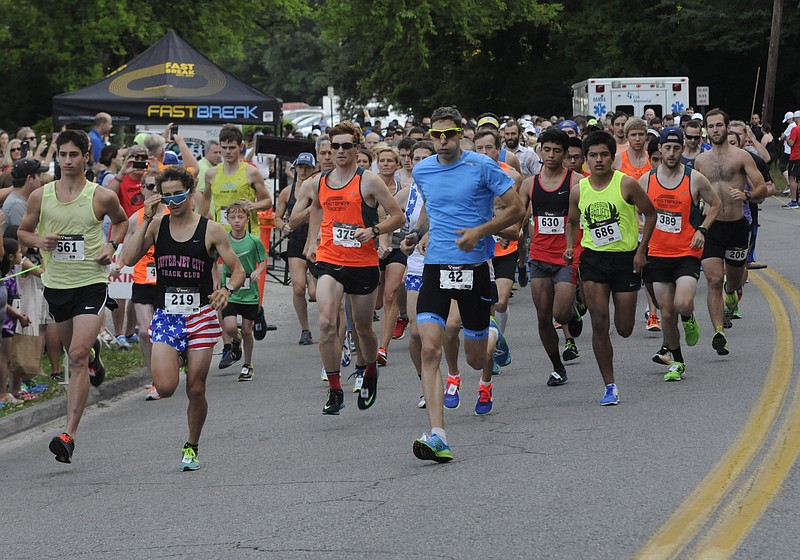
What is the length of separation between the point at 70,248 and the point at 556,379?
155 inches

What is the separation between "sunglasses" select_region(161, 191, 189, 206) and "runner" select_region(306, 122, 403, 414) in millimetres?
1726

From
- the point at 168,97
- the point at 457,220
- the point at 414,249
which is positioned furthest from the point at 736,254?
the point at 168,97

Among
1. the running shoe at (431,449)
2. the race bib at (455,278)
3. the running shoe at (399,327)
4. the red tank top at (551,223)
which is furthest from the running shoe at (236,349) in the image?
the running shoe at (431,449)

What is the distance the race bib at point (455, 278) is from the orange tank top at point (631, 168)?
5758mm

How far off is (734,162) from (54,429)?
6604 mm

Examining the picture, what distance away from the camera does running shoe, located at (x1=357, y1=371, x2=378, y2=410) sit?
1032 cm

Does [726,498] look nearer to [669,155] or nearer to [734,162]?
[669,155]

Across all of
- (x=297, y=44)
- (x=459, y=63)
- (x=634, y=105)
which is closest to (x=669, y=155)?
(x=634, y=105)

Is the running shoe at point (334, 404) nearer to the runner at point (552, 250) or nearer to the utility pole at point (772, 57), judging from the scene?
the runner at point (552, 250)

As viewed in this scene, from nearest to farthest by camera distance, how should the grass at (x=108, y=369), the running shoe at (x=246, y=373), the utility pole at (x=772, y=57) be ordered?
the grass at (x=108, y=369), the running shoe at (x=246, y=373), the utility pole at (x=772, y=57)

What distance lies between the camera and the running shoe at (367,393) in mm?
10320

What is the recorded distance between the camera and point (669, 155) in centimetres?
1154

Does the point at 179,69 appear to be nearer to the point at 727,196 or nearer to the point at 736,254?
the point at 727,196

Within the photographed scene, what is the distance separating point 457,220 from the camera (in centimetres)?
887
